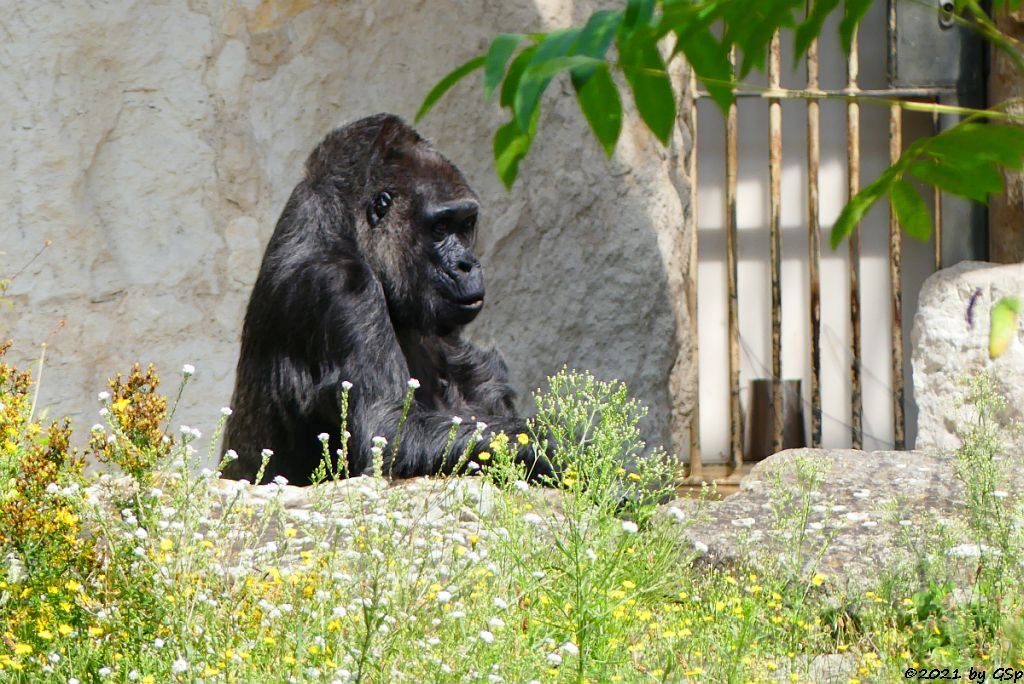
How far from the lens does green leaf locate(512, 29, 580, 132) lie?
4.64ft

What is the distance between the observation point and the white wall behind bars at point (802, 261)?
643 centimetres

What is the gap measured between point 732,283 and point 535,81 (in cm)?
492

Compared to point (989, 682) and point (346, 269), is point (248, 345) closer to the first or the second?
point (346, 269)

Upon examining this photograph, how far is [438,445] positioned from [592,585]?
6.53 ft

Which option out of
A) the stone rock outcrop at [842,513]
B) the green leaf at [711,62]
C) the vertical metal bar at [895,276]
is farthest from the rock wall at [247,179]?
the green leaf at [711,62]

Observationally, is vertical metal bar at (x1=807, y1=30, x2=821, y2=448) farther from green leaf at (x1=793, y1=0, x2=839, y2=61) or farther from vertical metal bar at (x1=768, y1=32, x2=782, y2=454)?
green leaf at (x1=793, y1=0, x2=839, y2=61)

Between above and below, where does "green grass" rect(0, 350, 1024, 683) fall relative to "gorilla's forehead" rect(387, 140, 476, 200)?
below

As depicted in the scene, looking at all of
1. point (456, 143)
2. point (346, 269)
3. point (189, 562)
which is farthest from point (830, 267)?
point (189, 562)

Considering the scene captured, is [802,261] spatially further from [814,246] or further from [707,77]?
[707,77]

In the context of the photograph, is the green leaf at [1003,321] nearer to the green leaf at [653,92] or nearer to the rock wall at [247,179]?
the green leaf at [653,92]

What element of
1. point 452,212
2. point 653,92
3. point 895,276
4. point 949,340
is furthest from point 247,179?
point 653,92

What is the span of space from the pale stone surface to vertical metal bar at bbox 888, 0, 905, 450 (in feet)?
0.99

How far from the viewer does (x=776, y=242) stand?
619 cm

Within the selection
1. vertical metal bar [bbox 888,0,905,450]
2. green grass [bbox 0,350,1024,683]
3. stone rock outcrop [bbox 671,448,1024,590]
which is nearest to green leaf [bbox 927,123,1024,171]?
green grass [bbox 0,350,1024,683]
